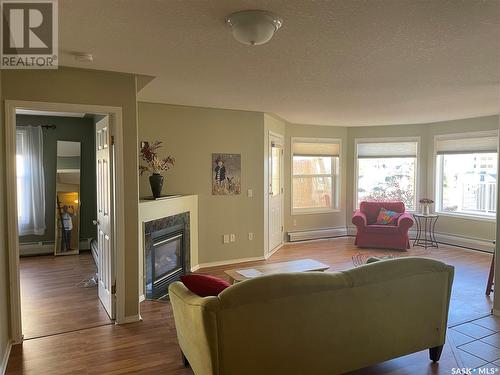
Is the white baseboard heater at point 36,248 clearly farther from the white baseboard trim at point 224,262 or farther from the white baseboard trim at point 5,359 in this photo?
the white baseboard trim at point 5,359

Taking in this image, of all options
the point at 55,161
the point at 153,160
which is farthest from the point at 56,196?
the point at 153,160

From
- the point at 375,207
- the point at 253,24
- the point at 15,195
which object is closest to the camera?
the point at 253,24

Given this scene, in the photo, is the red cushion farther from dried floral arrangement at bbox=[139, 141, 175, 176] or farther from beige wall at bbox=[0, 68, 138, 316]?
dried floral arrangement at bbox=[139, 141, 175, 176]

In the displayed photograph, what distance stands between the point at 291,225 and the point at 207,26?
5.45 meters

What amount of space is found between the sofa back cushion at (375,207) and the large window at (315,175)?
0.80 m

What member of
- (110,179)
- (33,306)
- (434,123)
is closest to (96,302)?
(33,306)

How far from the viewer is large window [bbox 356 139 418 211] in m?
7.50

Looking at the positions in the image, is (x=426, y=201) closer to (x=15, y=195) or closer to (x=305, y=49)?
(x=305, y=49)

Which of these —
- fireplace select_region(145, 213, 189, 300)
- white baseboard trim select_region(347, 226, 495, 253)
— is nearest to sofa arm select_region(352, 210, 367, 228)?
white baseboard trim select_region(347, 226, 495, 253)

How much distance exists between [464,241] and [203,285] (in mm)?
6044

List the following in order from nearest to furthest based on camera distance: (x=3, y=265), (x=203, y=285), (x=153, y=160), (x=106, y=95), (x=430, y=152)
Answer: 1. (x=203, y=285)
2. (x=3, y=265)
3. (x=106, y=95)
4. (x=153, y=160)
5. (x=430, y=152)

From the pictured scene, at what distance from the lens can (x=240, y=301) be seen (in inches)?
80.9

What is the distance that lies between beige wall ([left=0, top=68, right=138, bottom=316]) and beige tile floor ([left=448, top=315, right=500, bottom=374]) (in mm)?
2901

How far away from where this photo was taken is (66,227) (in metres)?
6.29
